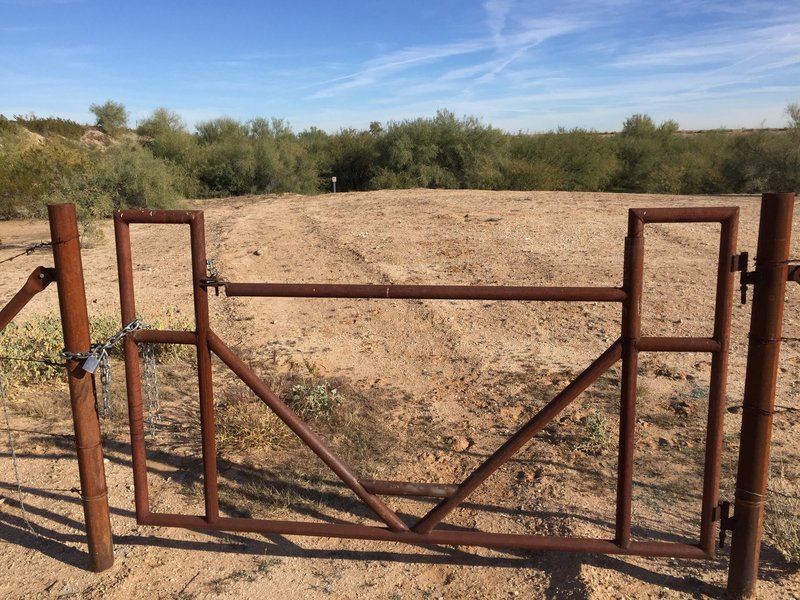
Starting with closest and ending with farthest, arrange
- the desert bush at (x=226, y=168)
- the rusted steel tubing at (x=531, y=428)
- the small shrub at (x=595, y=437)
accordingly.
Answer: the rusted steel tubing at (x=531, y=428) < the small shrub at (x=595, y=437) < the desert bush at (x=226, y=168)

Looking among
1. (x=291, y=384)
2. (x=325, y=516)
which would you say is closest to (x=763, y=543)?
(x=325, y=516)

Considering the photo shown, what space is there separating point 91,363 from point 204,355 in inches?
16.8

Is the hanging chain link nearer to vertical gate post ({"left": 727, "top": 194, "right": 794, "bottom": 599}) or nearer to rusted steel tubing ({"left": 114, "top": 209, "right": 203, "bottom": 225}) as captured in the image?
rusted steel tubing ({"left": 114, "top": 209, "right": 203, "bottom": 225})

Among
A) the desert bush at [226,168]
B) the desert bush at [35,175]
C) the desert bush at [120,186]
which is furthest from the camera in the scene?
the desert bush at [226,168]

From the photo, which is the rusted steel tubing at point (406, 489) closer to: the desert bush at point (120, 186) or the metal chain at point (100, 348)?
the metal chain at point (100, 348)

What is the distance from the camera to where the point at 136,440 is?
3027 millimetres

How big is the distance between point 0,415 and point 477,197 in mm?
14867

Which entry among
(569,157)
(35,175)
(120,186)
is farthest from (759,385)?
(569,157)

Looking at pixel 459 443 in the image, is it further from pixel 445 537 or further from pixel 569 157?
pixel 569 157

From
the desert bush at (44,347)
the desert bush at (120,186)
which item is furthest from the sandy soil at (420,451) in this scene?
the desert bush at (120,186)

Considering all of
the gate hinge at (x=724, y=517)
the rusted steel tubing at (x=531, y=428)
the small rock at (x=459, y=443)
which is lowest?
the small rock at (x=459, y=443)

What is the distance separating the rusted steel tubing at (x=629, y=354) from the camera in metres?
2.55

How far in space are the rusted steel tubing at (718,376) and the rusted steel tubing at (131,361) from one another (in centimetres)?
218

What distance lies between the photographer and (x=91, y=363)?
281 cm
